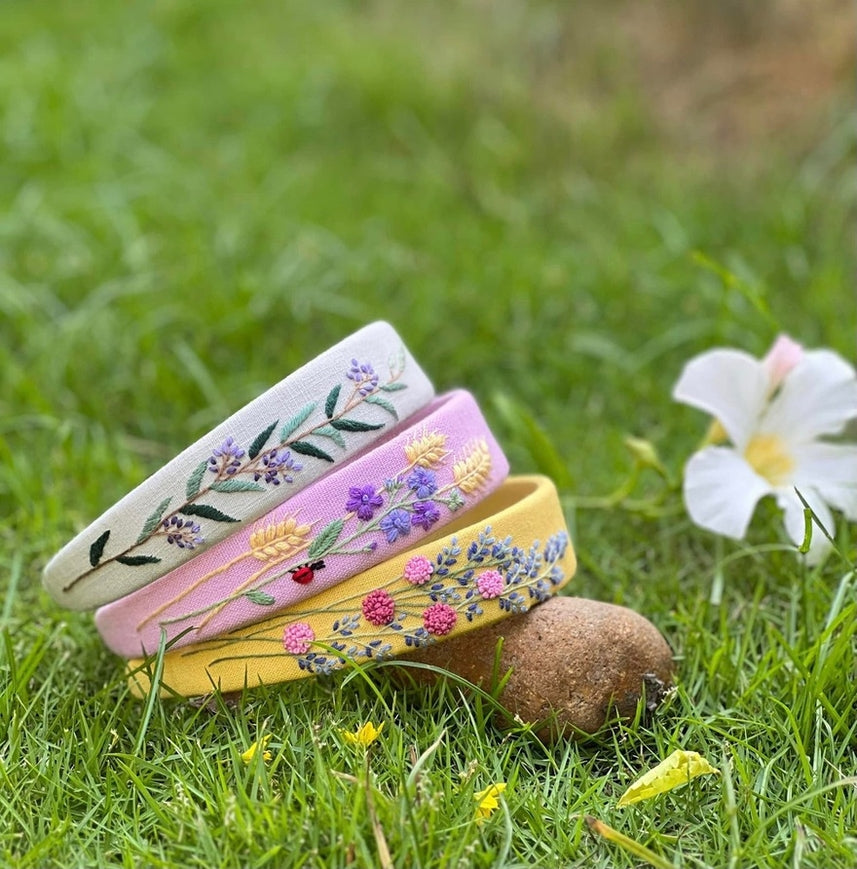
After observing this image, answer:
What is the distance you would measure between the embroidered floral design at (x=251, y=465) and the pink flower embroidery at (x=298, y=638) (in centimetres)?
18

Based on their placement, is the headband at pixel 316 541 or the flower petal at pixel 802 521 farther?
the flower petal at pixel 802 521

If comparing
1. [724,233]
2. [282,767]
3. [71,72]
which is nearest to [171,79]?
[71,72]

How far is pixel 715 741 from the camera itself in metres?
1.49

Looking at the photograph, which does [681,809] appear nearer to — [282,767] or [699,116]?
[282,767]

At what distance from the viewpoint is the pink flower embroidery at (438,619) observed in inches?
59.5

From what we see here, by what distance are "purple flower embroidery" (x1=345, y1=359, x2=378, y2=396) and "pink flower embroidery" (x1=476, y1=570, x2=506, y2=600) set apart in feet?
1.08

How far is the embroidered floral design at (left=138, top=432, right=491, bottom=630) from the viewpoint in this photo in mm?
1521

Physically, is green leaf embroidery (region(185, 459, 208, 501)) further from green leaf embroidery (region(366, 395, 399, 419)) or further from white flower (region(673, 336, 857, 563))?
white flower (region(673, 336, 857, 563))

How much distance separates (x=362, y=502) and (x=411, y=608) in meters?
0.17

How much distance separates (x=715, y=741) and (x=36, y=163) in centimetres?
310

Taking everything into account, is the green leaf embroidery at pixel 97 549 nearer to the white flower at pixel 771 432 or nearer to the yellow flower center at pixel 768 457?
the white flower at pixel 771 432

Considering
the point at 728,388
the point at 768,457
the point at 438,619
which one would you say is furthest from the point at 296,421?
the point at 768,457

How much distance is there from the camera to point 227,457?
4.95 feet

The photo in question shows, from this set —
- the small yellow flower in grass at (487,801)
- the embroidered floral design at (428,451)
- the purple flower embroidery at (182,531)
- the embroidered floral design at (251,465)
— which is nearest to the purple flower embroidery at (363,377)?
the embroidered floral design at (251,465)
